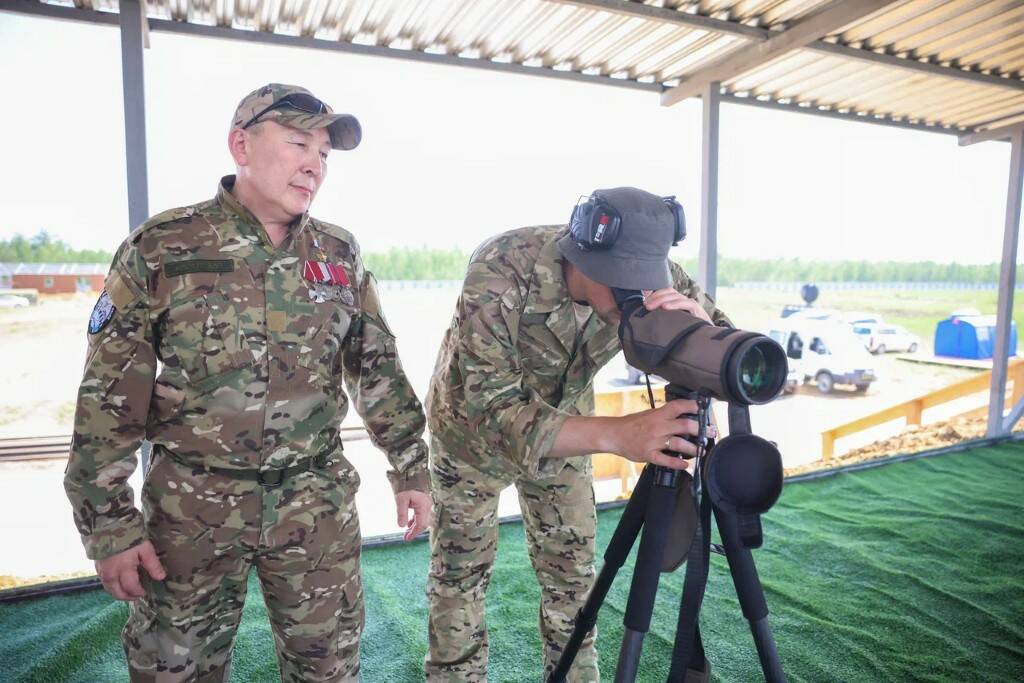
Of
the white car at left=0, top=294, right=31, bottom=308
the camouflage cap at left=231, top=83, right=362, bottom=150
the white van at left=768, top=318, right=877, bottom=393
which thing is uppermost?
the camouflage cap at left=231, top=83, right=362, bottom=150

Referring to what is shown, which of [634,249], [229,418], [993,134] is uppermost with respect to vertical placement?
[993,134]

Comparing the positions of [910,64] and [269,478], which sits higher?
[910,64]

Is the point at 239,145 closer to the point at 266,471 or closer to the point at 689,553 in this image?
the point at 266,471

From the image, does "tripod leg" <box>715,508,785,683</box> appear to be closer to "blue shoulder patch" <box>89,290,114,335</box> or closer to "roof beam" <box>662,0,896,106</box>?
"blue shoulder patch" <box>89,290,114,335</box>

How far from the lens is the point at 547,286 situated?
1.45 metres

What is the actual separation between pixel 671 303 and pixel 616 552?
1.60 feet

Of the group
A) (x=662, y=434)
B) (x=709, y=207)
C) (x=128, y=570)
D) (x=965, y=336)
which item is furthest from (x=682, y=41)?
(x=965, y=336)

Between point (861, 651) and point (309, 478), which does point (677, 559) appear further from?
point (861, 651)

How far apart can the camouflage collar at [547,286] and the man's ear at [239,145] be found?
65 centimetres

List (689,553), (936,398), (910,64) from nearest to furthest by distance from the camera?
Answer: (689,553) < (910,64) < (936,398)

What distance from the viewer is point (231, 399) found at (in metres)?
1.23

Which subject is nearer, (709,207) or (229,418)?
(229,418)

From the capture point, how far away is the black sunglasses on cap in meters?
1.24

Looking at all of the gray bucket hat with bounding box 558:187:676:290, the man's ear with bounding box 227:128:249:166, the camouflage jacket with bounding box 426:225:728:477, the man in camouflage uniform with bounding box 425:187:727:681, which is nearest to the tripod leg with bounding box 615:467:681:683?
the man in camouflage uniform with bounding box 425:187:727:681
